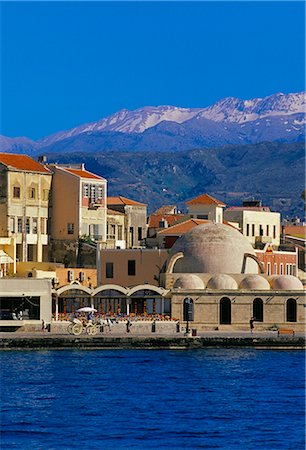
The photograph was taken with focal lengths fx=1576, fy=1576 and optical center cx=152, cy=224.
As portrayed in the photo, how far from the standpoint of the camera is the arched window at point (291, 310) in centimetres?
9275

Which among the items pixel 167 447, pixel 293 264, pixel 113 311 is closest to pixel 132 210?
pixel 293 264

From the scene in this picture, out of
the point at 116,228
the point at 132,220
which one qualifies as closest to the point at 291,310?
the point at 116,228

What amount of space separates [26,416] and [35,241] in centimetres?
5086

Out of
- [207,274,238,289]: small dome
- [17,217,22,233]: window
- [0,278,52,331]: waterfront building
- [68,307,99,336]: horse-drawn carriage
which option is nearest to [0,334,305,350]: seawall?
[68,307,99,336]: horse-drawn carriage

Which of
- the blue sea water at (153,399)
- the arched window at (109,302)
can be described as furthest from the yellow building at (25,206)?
→ the blue sea water at (153,399)

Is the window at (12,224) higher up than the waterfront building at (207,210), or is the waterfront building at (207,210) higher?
the waterfront building at (207,210)

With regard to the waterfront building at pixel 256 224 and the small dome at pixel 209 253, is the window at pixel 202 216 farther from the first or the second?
the small dome at pixel 209 253

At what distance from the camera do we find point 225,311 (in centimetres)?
9225

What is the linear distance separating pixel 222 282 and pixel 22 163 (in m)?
18.3

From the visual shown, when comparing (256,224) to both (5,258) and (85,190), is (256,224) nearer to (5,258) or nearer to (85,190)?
(85,190)

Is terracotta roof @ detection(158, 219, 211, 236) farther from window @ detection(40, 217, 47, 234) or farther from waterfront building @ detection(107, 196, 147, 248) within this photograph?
window @ detection(40, 217, 47, 234)

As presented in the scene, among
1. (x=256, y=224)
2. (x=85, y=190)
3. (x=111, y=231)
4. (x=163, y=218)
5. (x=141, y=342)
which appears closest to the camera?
(x=141, y=342)

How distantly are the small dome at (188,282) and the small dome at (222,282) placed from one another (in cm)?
60

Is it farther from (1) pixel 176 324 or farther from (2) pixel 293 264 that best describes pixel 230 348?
(2) pixel 293 264
